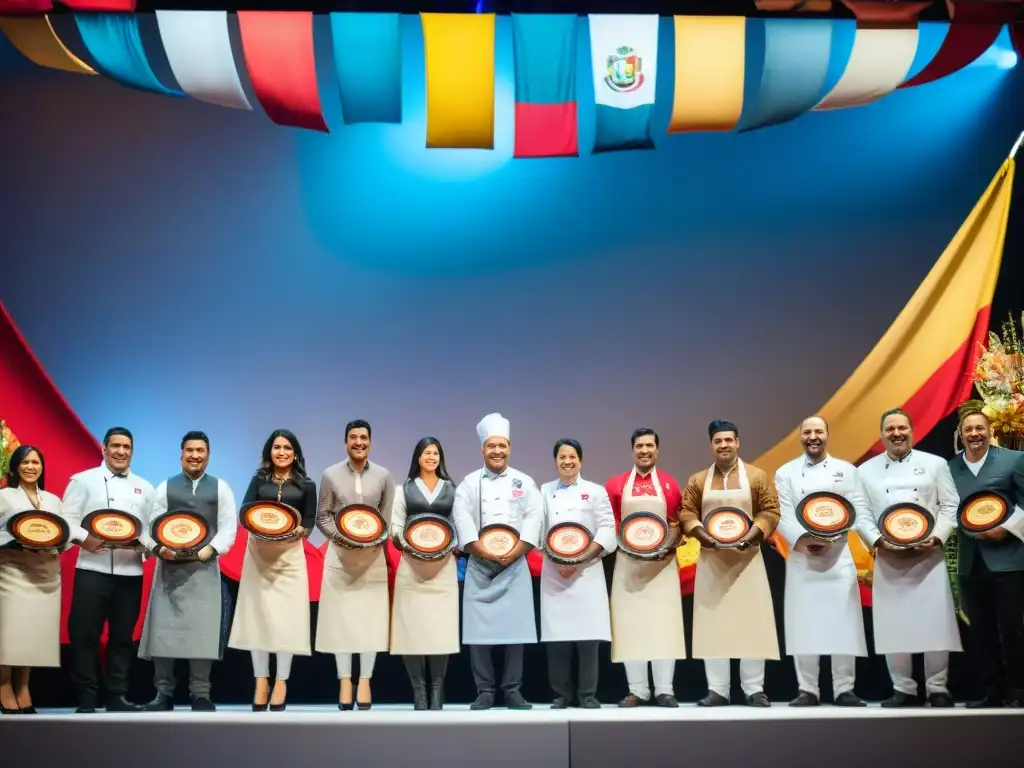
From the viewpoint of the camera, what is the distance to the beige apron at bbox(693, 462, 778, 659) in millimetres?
5566

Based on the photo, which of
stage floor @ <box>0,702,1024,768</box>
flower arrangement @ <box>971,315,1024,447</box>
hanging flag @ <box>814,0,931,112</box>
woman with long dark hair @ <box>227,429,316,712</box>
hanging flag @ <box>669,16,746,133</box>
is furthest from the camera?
hanging flag @ <box>814,0,931,112</box>

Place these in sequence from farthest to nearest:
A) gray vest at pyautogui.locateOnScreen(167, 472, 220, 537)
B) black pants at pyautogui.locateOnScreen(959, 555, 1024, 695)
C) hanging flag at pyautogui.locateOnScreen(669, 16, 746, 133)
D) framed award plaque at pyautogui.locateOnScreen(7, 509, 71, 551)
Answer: hanging flag at pyautogui.locateOnScreen(669, 16, 746, 133)
gray vest at pyautogui.locateOnScreen(167, 472, 220, 537)
black pants at pyautogui.locateOnScreen(959, 555, 1024, 695)
framed award plaque at pyautogui.locateOnScreen(7, 509, 71, 551)

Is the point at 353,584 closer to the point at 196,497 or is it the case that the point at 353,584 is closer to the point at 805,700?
the point at 196,497

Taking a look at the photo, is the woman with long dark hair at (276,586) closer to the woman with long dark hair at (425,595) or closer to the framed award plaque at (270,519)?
the framed award plaque at (270,519)

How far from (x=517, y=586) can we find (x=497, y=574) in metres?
0.12

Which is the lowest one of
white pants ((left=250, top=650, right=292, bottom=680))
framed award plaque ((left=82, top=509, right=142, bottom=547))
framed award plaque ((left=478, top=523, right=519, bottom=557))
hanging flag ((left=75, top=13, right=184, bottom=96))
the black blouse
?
white pants ((left=250, top=650, right=292, bottom=680))

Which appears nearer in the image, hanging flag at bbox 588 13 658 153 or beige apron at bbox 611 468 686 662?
beige apron at bbox 611 468 686 662

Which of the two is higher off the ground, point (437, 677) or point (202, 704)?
point (437, 677)

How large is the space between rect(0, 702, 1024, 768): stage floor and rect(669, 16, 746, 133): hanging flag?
11.8 ft

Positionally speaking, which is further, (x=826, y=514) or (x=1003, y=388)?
(x=1003, y=388)

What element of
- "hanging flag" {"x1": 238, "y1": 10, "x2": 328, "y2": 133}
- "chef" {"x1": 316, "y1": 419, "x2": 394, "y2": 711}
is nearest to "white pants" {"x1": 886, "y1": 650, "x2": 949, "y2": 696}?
"chef" {"x1": 316, "y1": 419, "x2": 394, "y2": 711}

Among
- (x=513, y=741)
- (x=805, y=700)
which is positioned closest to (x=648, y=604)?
(x=805, y=700)

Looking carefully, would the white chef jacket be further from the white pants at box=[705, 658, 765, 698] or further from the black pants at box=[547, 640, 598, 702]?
the white pants at box=[705, 658, 765, 698]

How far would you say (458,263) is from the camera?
25.1 feet
